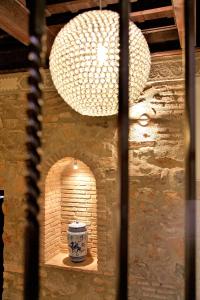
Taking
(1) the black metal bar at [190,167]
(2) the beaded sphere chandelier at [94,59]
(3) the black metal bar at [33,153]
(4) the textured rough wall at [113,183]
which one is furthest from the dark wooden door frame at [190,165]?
(4) the textured rough wall at [113,183]

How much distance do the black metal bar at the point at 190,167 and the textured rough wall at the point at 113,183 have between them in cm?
250

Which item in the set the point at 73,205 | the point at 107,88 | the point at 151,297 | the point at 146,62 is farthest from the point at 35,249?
the point at 73,205

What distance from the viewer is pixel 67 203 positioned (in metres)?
3.94

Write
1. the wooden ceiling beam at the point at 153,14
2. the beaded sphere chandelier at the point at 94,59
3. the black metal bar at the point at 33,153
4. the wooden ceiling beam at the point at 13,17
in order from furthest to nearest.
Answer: the wooden ceiling beam at the point at 153,14 < the wooden ceiling beam at the point at 13,17 < the beaded sphere chandelier at the point at 94,59 < the black metal bar at the point at 33,153

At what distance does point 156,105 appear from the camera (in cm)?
313

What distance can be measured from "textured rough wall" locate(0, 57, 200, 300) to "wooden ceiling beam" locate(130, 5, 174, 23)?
0.59 m

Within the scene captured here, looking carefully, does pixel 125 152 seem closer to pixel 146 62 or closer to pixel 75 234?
pixel 146 62

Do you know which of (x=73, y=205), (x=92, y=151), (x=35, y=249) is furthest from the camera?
(x=73, y=205)

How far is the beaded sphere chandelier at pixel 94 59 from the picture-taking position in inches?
56.1

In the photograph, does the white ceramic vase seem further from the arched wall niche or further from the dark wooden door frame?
the dark wooden door frame

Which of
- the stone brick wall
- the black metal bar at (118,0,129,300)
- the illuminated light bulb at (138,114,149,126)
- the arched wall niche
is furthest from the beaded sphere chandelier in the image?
the stone brick wall

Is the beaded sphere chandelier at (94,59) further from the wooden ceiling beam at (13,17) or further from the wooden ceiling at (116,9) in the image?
the wooden ceiling beam at (13,17)

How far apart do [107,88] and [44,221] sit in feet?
7.71

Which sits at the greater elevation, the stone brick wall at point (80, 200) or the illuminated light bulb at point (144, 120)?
the illuminated light bulb at point (144, 120)
